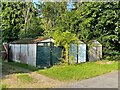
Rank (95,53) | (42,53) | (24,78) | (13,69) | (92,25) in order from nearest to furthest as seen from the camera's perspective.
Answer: (24,78), (13,69), (42,53), (92,25), (95,53)

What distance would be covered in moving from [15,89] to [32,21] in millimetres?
22640

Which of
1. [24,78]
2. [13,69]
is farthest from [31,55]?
[24,78]

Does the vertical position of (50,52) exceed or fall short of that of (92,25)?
it falls short

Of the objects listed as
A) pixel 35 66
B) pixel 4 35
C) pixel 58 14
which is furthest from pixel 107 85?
pixel 4 35

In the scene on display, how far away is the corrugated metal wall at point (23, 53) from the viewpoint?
18.9 meters

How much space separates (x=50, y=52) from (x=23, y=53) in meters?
3.09

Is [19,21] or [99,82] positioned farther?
[19,21]

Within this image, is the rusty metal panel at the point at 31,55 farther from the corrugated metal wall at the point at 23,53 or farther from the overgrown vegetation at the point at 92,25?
the overgrown vegetation at the point at 92,25

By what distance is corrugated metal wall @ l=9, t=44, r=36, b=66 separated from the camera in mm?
18875

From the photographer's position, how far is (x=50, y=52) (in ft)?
62.4

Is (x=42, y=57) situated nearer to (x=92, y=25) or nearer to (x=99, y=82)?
(x=92, y=25)

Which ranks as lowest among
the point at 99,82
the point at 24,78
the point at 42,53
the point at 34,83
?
the point at 99,82

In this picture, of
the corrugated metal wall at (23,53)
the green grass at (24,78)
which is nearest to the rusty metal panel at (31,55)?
the corrugated metal wall at (23,53)

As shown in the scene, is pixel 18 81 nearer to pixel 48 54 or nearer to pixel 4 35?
pixel 48 54
